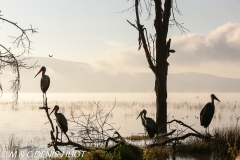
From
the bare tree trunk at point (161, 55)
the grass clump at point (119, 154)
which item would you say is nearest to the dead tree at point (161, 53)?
the bare tree trunk at point (161, 55)

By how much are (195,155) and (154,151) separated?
1393 mm

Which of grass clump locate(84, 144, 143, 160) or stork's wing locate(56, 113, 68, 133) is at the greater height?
stork's wing locate(56, 113, 68, 133)

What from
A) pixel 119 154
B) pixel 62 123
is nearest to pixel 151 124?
pixel 62 123

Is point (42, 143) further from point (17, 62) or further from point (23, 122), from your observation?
point (23, 122)

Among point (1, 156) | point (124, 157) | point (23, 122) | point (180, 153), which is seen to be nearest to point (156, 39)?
point (180, 153)

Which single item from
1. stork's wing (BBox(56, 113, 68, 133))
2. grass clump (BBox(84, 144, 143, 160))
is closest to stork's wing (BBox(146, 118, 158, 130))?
stork's wing (BBox(56, 113, 68, 133))

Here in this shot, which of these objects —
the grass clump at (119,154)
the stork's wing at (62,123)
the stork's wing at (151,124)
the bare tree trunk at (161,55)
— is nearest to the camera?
the grass clump at (119,154)

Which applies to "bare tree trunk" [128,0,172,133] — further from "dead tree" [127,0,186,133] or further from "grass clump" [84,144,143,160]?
"grass clump" [84,144,143,160]

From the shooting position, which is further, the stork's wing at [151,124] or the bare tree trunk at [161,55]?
the bare tree trunk at [161,55]

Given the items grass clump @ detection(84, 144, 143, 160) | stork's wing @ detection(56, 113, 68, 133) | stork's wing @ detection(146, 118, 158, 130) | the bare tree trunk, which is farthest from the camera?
the bare tree trunk

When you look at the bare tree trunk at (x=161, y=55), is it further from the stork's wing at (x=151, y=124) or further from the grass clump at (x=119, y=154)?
the grass clump at (x=119, y=154)

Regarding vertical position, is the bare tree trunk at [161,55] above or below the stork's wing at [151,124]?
above

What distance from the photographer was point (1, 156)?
46.9 ft

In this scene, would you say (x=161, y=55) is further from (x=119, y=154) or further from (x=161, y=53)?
(x=119, y=154)
